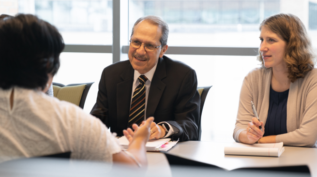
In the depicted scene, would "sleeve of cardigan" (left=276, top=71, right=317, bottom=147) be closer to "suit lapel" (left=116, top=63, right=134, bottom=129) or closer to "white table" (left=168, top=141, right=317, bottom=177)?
"white table" (left=168, top=141, right=317, bottom=177)

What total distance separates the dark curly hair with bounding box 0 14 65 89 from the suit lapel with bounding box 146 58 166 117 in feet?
3.72

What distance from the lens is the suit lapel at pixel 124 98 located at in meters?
2.01

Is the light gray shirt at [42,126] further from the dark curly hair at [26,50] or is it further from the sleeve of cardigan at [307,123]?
the sleeve of cardigan at [307,123]

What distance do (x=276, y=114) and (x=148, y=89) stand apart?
34.2 inches

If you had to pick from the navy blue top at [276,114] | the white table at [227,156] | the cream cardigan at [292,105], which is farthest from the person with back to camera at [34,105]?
the navy blue top at [276,114]

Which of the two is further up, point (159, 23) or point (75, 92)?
point (159, 23)

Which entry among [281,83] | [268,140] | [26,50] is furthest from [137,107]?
[26,50]

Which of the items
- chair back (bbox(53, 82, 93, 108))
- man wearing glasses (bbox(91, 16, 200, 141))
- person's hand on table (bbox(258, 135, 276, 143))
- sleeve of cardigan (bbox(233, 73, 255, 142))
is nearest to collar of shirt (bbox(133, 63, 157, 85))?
man wearing glasses (bbox(91, 16, 200, 141))

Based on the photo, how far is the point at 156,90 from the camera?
6.64ft

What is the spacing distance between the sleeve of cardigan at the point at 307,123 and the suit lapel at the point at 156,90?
767 millimetres

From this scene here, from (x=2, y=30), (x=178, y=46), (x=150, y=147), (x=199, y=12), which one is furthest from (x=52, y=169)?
(x=199, y=12)

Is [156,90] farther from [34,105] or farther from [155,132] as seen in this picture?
[34,105]

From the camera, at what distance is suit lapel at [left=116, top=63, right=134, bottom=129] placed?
6.60ft

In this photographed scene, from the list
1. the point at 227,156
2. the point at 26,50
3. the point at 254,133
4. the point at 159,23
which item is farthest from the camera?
the point at 159,23
